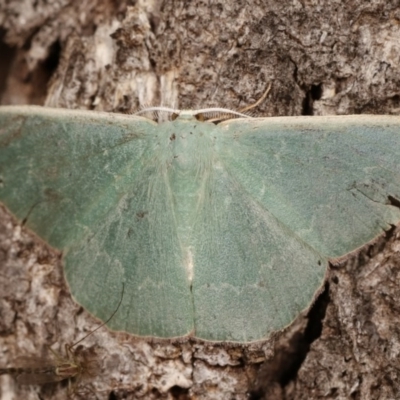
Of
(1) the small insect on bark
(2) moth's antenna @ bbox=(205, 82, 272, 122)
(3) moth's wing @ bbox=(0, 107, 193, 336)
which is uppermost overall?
(2) moth's antenna @ bbox=(205, 82, 272, 122)

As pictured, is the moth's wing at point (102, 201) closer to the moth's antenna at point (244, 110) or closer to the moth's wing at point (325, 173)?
the moth's antenna at point (244, 110)

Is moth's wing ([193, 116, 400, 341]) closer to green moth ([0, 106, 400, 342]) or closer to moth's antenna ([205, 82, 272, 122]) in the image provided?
green moth ([0, 106, 400, 342])

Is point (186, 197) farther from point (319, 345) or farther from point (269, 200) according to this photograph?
point (319, 345)

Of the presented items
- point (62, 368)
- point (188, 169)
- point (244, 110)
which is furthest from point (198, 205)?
point (62, 368)

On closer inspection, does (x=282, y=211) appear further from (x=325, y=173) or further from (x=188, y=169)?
(x=188, y=169)

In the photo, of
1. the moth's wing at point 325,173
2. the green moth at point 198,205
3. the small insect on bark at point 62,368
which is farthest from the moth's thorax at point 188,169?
the small insect on bark at point 62,368

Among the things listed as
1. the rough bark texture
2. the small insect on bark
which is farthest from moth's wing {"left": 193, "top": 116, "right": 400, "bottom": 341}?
the small insect on bark

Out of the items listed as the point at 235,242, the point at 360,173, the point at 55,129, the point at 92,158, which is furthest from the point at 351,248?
the point at 55,129
